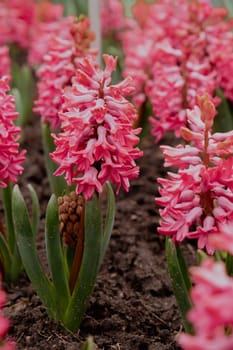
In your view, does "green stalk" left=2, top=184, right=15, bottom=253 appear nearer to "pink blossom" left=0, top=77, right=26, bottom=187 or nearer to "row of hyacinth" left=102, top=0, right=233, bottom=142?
"pink blossom" left=0, top=77, right=26, bottom=187

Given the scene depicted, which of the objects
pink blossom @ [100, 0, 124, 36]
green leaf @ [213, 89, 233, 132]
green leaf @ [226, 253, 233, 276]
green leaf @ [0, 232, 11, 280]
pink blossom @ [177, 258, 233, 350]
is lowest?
green leaf @ [0, 232, 11, 280]

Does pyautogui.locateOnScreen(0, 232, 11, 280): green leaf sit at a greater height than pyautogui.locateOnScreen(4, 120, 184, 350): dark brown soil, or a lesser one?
greater

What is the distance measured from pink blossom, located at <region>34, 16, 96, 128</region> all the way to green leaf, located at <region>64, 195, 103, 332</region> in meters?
0.64

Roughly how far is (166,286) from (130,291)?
5.2 inches

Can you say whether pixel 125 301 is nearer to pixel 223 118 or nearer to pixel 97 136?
pixel 97 136

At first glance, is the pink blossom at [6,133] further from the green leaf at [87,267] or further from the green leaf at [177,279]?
the green leaf at [177,279]

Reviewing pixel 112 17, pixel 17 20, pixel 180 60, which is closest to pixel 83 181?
pixel 180 60

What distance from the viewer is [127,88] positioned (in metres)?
1.74

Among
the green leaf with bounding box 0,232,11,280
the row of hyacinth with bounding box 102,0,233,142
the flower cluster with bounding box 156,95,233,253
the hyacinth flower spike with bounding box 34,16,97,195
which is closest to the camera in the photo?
the flower cluster with bounding box 156,95,233,253

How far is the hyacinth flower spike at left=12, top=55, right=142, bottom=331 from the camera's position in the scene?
1.66m

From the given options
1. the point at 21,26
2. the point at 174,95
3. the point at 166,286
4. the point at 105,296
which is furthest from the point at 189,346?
the point at 21,26

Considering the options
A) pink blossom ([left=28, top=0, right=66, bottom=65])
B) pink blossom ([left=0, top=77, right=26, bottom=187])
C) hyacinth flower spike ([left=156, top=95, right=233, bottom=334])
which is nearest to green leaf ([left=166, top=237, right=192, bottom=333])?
hyacinth flower spike ([left=156, top=95, right=233, bottom=334])

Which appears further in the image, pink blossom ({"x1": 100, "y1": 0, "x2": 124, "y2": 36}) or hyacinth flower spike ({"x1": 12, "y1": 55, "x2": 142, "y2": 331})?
pink blossom ({"x1": 100, "y1": 0, "x2": 124, "y2": 36})

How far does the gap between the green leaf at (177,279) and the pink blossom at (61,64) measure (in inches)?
31.3
